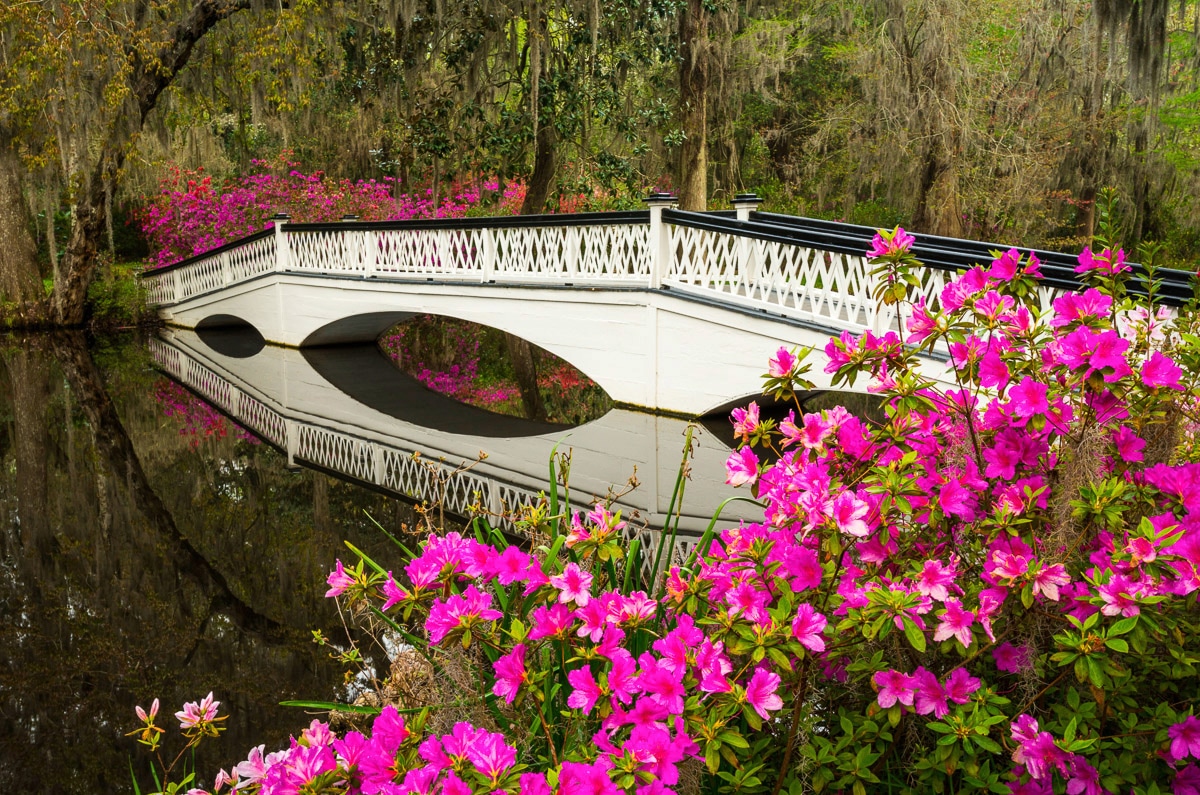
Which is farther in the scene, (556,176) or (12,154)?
(556,176)

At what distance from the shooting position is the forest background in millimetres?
15672

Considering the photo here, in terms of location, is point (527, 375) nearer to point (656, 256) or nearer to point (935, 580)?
point (656, 256)

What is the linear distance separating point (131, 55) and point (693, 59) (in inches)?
357

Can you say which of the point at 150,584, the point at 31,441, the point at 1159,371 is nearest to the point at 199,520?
the point at 150,584

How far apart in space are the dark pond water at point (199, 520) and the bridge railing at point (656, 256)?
5.15 feet

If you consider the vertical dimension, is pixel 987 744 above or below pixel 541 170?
above

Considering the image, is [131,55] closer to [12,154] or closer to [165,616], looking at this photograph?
[12,154]

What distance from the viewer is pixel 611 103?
1736 cm

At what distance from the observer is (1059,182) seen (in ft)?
67.6

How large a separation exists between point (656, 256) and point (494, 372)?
420 cm

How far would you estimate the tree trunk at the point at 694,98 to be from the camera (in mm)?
17500

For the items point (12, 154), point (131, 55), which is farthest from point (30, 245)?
point (131, 55)

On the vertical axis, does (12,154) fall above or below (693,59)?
below

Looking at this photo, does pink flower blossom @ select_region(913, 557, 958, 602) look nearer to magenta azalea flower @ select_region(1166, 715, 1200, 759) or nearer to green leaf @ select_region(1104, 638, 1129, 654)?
green leaf @ select_region(1104, 638, 1129, 654)
